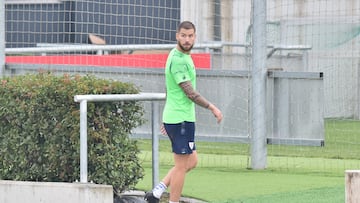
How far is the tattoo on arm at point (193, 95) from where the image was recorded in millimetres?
9459

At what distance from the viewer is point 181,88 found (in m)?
9.58

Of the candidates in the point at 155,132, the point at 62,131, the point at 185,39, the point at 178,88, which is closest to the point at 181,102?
the point at 178,88

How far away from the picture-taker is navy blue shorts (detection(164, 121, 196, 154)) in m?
9.59

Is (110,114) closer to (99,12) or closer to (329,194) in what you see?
(329,194)

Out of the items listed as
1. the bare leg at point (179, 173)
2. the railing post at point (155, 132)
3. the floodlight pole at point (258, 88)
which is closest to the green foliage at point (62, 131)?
the railing post at point (155, 132)

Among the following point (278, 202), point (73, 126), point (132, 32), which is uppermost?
point (132, 32)

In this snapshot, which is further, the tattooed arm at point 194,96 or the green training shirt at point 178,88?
the green training shirt at point 178,88

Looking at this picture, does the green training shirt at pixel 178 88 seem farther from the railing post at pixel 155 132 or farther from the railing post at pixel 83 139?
the railing post at pixel 83 139

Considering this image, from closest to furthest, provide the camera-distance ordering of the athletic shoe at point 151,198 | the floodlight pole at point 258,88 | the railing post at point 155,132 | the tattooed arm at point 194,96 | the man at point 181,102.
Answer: the tattooed arm at point 194,96 → the man at point 181,102 → the athletic shoe at point 151,198 → the railing post at point 155,132 → the floodlight pole at point 258,88

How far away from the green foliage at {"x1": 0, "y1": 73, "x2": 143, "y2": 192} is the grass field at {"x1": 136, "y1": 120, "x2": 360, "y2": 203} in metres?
1.30

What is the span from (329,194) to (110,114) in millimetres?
2458

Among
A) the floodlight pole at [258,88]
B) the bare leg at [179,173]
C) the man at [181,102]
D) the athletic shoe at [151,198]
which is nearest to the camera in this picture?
the man at [181,102]

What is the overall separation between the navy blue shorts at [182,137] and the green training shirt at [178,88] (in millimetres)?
46

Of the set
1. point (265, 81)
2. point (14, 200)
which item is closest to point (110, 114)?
point (14, 200)
